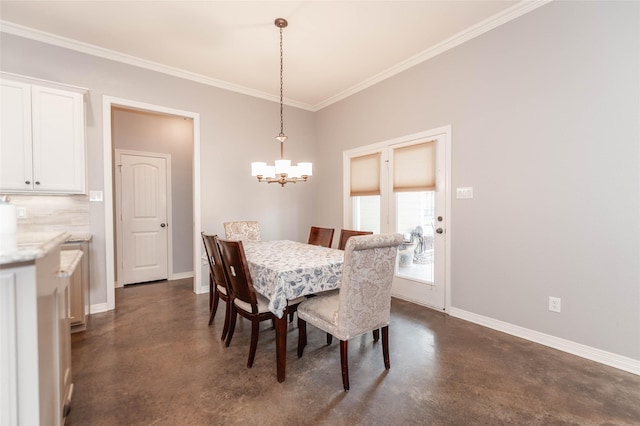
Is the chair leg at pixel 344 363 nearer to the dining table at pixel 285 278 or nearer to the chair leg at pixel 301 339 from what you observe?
the dining table at pixel 285 278

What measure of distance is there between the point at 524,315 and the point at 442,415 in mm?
1543

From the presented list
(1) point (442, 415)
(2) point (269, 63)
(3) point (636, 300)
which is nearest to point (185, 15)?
(2) point (269, 63)

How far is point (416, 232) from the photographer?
3.51m

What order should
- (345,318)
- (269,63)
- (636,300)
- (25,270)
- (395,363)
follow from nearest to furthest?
(25,270), (345,318), (636,300), (395,363), (269,63)

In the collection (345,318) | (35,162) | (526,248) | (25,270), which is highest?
(35,162)

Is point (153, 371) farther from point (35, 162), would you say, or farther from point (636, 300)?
point (636, 300)

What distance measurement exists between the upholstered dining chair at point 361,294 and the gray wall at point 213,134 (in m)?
2.74

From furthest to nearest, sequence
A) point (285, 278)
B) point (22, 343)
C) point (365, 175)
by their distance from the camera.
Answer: point (365, 175)
point (285, 278)
point (22, 343)

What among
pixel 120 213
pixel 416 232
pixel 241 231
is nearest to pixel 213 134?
pixel 241 231

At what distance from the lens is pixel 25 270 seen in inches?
35.3

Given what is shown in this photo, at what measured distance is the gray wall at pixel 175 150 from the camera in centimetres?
446

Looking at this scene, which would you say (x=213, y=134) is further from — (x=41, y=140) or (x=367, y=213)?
(x=367, y=213)

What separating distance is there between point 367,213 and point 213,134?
2.55 meters

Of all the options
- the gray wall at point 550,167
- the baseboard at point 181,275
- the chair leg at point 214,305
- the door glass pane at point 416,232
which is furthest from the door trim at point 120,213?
the gray wall at point 550,167
